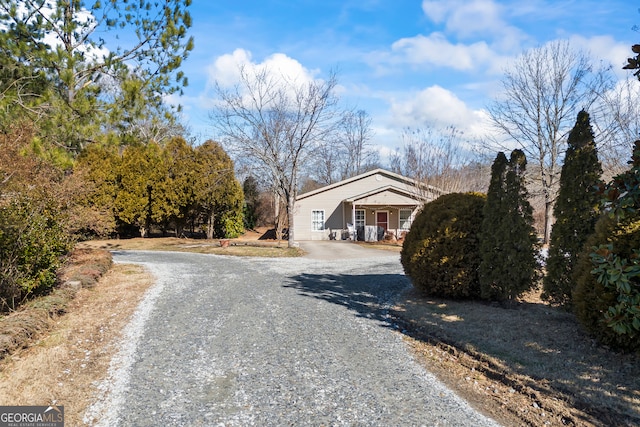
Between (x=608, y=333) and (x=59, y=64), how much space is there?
10203mm

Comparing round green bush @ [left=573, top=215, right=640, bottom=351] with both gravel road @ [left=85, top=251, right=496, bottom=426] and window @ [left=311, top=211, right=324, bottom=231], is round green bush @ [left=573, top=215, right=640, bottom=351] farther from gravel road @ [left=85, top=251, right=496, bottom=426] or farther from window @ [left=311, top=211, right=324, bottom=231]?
window @ [left=311, top=211, right=324, bottom=231]

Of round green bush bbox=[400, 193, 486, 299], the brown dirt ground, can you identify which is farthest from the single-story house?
the brown dirt ground

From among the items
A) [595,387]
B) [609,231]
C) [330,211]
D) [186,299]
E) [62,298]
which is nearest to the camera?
[595,387]

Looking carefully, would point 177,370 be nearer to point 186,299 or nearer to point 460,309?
point 186,299

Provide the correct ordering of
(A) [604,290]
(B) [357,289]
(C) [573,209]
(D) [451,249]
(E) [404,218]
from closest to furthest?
(A) [604,290] → (C) [573,209] → (D) [451,249] → (B) [357,289] → (E) [404,218]

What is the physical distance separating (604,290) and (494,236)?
7.17ft

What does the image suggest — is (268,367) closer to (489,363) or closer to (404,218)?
(489,363)

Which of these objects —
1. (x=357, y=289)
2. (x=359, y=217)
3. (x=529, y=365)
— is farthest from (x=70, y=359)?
(x=359, y=217)

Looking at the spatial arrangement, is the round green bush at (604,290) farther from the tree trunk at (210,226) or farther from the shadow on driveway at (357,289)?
the tree trunk at (210,226)

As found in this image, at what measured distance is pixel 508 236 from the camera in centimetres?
638

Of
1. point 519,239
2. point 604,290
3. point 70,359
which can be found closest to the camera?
point 604,290

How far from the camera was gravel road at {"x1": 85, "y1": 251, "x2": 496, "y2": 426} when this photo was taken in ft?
11.0

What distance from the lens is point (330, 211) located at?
24.8m

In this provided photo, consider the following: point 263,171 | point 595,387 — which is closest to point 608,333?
point 595,387
